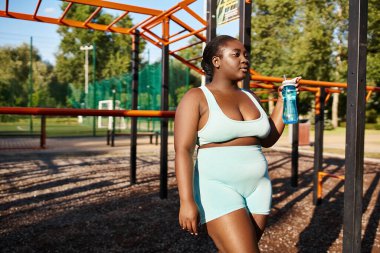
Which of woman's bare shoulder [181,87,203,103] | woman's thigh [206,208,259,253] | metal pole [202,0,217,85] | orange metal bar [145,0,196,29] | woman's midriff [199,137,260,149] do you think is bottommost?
woman's thigh [206,208,259,253]

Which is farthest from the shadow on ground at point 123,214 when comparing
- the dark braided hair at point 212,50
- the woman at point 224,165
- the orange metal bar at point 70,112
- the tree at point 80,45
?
the tree at point 80,45

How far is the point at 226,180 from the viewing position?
1632mm

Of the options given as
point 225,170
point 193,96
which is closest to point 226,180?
point 225,170

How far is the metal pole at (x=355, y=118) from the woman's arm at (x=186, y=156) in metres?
0.98

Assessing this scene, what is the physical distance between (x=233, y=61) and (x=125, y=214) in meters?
3.20

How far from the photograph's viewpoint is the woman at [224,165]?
5.21 feet

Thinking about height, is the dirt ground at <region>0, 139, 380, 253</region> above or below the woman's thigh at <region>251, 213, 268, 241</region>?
below

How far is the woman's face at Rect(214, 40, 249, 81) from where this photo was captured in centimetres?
177

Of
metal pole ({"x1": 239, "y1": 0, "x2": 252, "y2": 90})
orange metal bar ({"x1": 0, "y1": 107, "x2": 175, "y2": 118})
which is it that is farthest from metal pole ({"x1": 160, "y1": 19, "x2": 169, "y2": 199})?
metal pole ({"x1": 239, "y1": 0, "x2": 252, "y2": 90})

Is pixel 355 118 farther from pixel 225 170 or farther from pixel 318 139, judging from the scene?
pixel 318 139

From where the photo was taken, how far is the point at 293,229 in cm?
396

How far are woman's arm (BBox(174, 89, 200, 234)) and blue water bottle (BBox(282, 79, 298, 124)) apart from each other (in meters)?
0.57

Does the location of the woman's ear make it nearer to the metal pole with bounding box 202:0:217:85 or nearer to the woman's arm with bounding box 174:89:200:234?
the woman's arm with bounding box 174:89:200:234

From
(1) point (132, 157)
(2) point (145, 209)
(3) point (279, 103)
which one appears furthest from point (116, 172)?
(3) point (279, 103)
